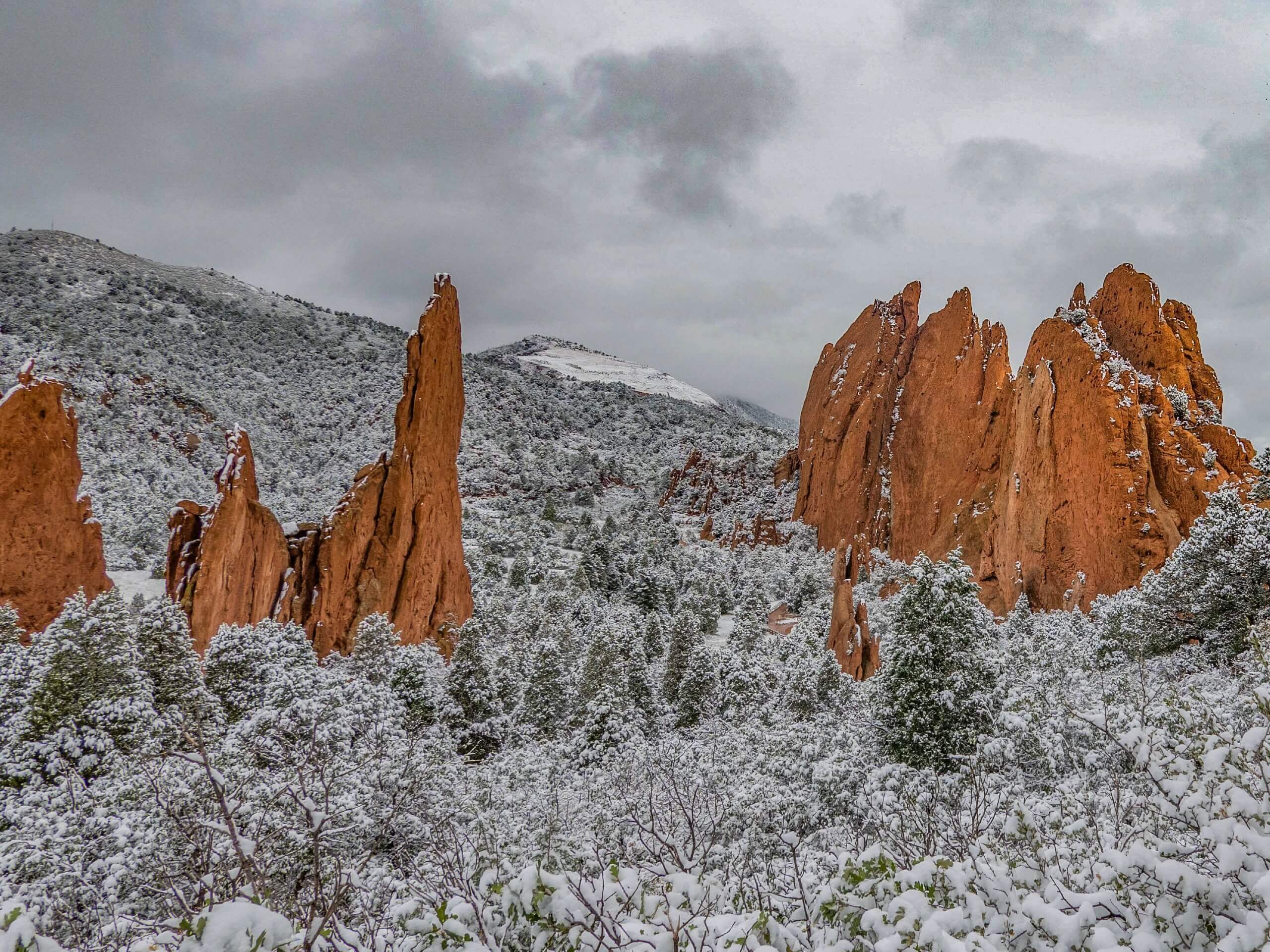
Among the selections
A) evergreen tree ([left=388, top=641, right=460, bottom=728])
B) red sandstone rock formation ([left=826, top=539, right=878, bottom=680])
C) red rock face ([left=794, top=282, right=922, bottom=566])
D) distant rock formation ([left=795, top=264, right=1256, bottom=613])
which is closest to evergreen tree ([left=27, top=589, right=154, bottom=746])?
evergreen tree ([left=388, top=641, right=460, bottom=728])

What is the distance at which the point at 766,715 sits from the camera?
2433cm

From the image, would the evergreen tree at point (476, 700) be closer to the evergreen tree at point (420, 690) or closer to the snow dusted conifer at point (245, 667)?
the evergreen tree at point (420, 690)

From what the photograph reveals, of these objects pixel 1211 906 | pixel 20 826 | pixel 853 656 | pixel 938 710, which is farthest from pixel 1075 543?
pixel 20 826

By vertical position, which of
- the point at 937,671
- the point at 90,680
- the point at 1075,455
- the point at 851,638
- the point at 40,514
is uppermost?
the point at 1075,455

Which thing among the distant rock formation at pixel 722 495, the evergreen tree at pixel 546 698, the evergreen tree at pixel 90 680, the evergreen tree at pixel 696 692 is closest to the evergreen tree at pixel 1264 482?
the evergreen tree at pixel 696 692

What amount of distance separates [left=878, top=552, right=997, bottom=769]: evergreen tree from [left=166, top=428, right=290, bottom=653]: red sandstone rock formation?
23503 mm

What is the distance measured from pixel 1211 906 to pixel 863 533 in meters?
61.9

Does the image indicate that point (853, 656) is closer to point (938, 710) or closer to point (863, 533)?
point (938, 710)

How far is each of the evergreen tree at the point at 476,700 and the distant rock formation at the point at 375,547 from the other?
6.86 metres

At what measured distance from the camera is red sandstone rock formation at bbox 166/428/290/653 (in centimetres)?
2498

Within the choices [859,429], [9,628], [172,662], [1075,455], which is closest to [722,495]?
[859,429]

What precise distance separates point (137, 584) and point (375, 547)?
66.3 feet

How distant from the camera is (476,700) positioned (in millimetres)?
23562

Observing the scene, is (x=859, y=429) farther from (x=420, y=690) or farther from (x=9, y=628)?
(x=9, y=628)
